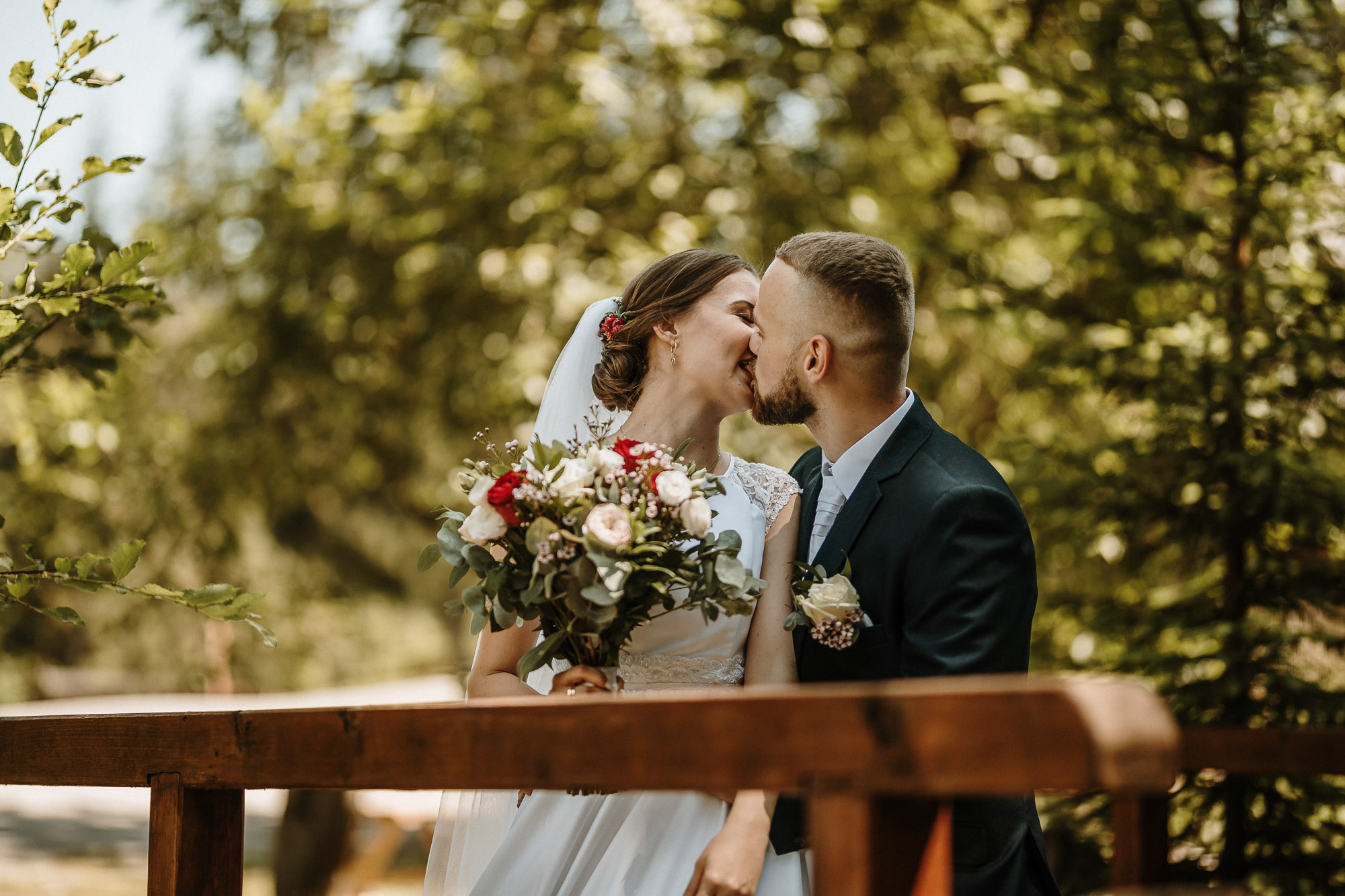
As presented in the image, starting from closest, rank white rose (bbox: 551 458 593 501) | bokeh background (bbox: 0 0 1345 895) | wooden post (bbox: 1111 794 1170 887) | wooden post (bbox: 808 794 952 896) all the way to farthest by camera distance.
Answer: wooden post (bbox: 808 794 952 896), wooden post (bbox: 1111 794 1170 887), white rose (bbox: 551 458 593 501), bokeh background (bbox: 0 0 1345 895)

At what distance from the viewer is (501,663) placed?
104 inches

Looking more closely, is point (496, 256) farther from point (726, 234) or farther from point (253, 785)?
point (253, 785)

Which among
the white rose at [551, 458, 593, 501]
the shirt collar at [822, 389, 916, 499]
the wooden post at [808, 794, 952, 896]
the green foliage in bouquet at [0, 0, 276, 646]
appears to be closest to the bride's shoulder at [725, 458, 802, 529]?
the shirt collar at [822, 389, 916, 499]

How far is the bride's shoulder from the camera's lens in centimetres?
290

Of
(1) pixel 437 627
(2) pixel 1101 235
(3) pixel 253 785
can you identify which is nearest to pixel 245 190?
(2) pixel 1101 235

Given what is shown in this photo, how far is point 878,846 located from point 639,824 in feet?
4.57

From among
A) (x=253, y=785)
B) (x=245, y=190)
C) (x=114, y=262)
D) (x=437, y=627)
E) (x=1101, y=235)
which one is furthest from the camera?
(x=437, y=627)

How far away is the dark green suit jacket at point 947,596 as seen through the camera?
7.88 ft

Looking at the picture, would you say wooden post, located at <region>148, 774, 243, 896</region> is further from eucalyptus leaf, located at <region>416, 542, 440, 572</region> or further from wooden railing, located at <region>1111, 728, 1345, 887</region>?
wooden railing, located at <region>1111, 728, 1345, 887</region>

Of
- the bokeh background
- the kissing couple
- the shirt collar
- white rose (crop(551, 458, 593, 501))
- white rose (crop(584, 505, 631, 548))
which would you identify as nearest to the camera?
white rose (crop(584, 505, 631, 548))

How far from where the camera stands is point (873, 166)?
24.7 ft

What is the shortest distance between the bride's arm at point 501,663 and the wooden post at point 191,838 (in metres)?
0.63

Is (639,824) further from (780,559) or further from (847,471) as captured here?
(847,471)

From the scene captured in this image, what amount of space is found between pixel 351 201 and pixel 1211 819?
6305mm
